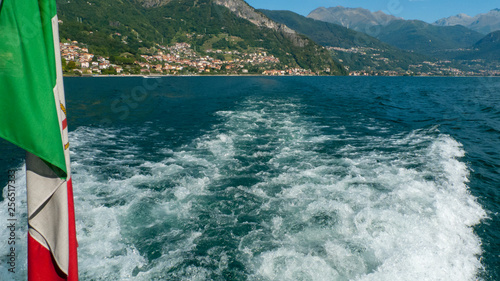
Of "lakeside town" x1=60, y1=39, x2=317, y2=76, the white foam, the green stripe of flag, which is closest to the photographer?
the green stripe of flag

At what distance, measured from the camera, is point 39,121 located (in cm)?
142

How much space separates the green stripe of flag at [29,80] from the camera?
4.31 feet

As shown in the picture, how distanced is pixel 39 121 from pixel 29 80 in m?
0.24

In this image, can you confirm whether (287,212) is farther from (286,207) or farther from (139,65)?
(139,65)

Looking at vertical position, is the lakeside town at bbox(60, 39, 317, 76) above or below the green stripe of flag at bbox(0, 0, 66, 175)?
below

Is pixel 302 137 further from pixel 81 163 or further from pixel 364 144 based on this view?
pixel 81 163

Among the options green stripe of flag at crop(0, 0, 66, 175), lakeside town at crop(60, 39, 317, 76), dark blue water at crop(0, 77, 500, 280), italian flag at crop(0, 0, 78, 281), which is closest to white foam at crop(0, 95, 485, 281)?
dark blue water at crop(0, 77, 500, 280)

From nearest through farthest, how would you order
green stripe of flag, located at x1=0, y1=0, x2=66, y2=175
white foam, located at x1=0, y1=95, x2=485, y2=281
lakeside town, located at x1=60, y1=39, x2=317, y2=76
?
green stripe of flag, located at x1=0, y1=0, x2=66, y2=175 → white foam, located at x1=0, y1=95, x2=485, y2=281 → lakeside town, located at x1=60, y1=39, x2=317, y2=76

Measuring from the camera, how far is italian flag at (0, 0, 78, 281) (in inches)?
52.0

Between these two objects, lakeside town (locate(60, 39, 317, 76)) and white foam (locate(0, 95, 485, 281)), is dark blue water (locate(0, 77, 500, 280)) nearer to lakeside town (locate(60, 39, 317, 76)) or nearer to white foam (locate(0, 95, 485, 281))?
white foam (locate(0, 95, 485, 281))

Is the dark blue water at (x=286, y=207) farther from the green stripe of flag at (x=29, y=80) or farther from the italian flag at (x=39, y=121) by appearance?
the green stripe of flag at (x=29, y=80)

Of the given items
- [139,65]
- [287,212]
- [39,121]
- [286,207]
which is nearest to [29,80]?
[39,121]

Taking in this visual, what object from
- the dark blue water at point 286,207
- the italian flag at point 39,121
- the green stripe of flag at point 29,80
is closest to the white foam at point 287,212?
the dark blue water at point 286,207

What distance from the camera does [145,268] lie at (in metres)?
4.53
